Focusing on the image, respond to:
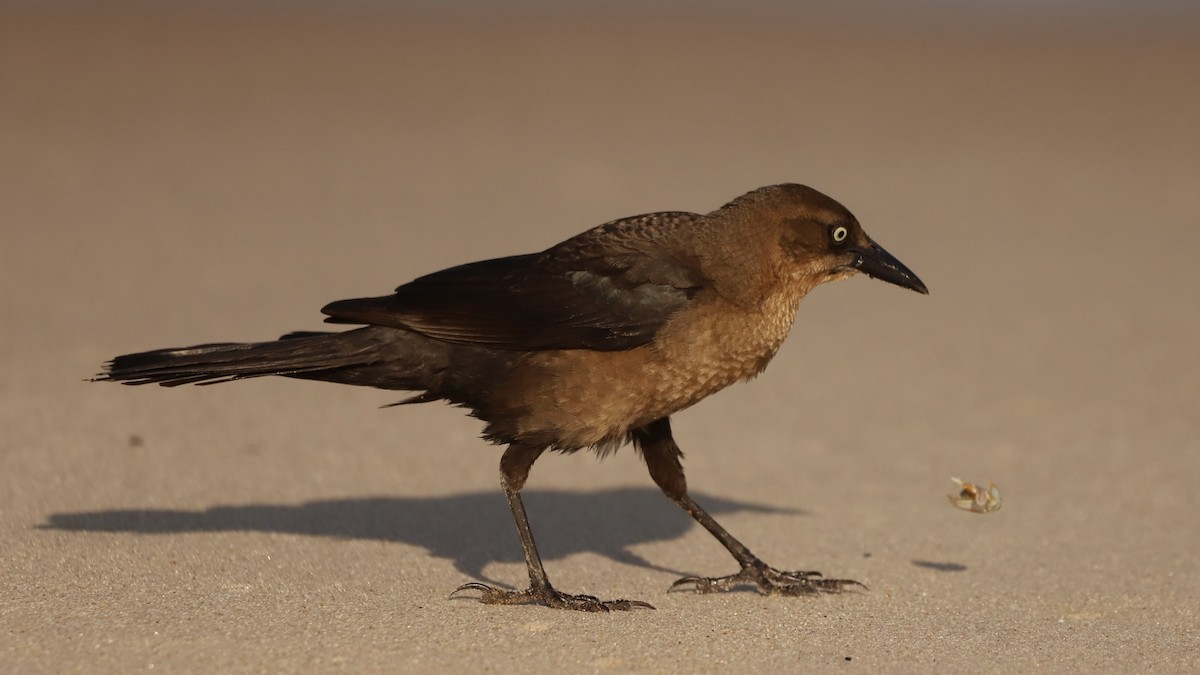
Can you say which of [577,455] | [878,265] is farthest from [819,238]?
[577,455]

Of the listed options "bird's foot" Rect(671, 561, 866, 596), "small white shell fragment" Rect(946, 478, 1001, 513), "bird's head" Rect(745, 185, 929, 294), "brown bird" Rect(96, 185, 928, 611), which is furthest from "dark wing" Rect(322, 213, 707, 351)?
"small white shell fragment" Rect(946, 478, 1001, 513)

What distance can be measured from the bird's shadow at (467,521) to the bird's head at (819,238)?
4.72 feet

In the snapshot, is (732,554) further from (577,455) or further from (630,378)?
(577,455)

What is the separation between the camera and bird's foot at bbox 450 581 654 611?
5457 millimetres

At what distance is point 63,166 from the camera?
13.7m

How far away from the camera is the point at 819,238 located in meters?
5.82

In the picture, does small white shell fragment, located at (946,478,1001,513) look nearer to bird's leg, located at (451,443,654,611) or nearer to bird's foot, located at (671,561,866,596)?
bird's foot, located at (671,561,866,596)

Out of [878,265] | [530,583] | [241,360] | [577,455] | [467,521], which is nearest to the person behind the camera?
[241,360]

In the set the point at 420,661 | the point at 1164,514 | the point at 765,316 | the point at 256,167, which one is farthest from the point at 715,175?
the point at 420,661

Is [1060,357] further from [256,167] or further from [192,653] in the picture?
[256,167]

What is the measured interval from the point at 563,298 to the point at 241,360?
117 centimetres

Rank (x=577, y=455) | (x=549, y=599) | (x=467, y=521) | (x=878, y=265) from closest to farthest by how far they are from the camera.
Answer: (x=549, y=599) → (x=878, y=265) → (x=467, y=521) → (x=577, y=455)

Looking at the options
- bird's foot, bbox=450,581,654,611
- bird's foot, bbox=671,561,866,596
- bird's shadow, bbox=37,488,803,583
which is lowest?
bird's foot, bbox=671,561,866,596

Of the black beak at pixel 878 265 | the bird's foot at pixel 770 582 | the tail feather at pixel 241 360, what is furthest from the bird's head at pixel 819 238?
the tail feather at pixel 241 360
